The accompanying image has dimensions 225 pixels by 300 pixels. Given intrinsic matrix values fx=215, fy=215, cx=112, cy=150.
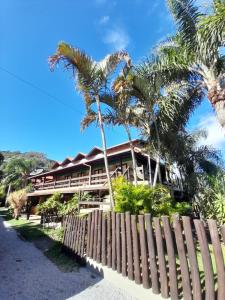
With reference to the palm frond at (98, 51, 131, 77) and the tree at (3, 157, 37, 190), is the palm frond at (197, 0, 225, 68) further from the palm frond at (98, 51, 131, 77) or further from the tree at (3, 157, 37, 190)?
the tree at (3, 157, 37, 190)

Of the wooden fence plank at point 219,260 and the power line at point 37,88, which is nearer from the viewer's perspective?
the wooden fence plank at point 219,260

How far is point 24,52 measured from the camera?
12.8 m

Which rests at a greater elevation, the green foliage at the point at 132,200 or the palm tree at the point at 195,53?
the palm tree at the point at 195,53

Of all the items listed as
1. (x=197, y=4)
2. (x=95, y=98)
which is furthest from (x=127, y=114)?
(x=197, y=4)

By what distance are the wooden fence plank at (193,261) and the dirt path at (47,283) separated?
1.57m

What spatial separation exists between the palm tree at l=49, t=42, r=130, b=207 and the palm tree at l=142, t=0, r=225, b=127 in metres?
1.72

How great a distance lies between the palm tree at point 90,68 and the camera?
8.75 metres

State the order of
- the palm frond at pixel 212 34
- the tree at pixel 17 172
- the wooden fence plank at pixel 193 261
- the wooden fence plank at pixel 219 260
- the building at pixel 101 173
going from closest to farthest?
1. the wooden fence plank at pixel 219 260
2. the wooden fence plank at pixel 193 261
3. the palm frond at pixel 212 34
4. the building at pixel 101 173
5. the tree at pixel 17 172

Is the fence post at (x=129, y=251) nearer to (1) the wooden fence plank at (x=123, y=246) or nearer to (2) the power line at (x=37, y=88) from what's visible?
(1) the wooden fence plank at (x=123, y=246)

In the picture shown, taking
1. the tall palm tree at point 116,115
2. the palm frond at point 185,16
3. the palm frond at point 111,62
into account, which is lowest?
the tall palm tree at point 116,115

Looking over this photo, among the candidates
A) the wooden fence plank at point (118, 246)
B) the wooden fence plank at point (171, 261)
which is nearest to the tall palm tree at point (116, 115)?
the wooden fence plank at point (118, 246)

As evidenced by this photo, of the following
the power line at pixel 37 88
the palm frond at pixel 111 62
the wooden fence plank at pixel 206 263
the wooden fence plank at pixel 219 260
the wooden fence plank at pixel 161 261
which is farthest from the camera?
the power line at pixel 37 88

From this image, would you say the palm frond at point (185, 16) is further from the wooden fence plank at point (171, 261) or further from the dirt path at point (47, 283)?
the dirt path at point (47, 283)

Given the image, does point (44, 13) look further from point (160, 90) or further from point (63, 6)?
point (160, 90)
